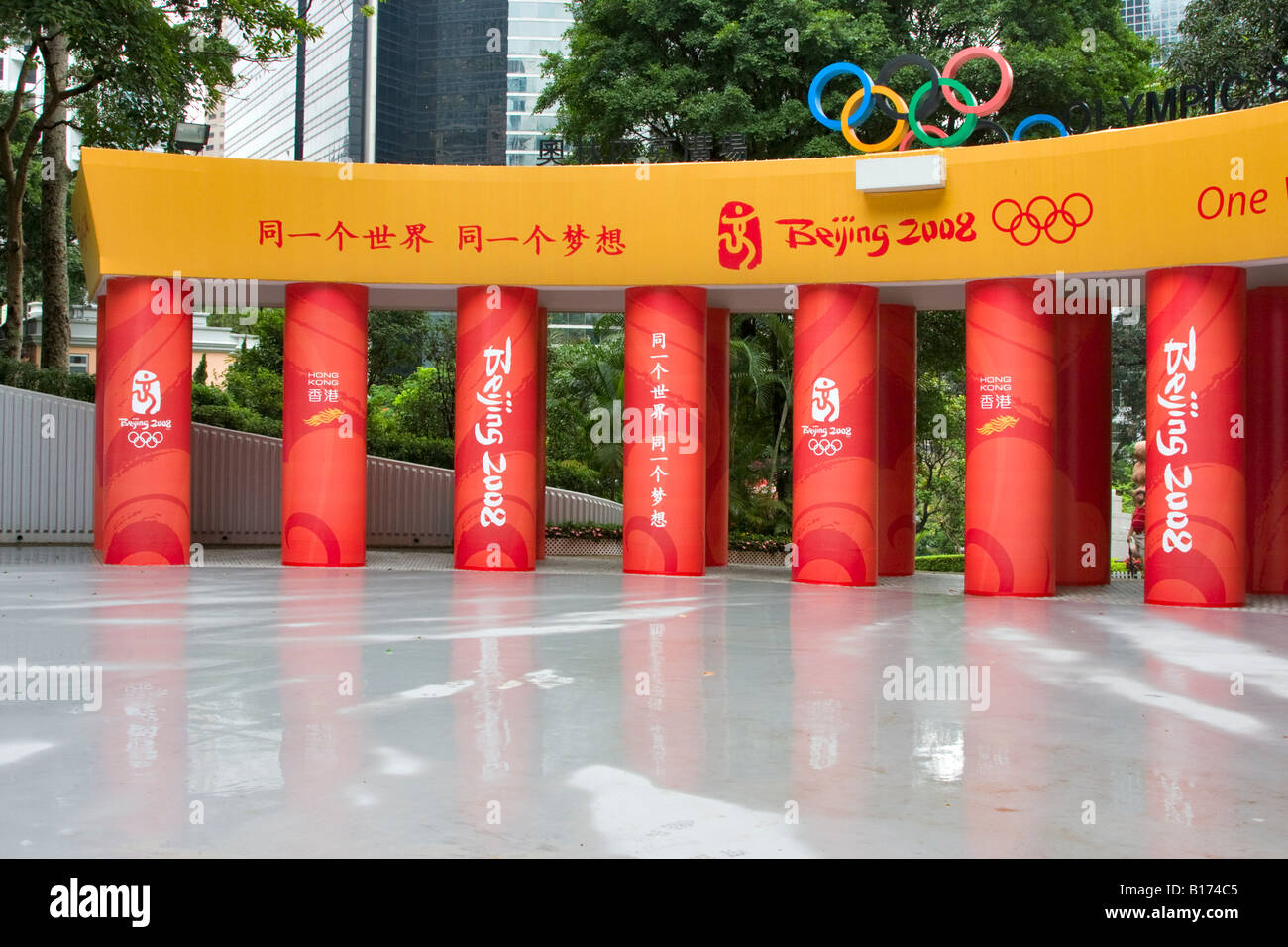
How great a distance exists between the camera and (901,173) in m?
13.9

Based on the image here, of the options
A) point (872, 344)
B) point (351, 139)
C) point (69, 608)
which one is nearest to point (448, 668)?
point (69, 608)

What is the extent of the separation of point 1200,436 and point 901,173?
4046mm

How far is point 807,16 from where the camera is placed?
2177 centimetres

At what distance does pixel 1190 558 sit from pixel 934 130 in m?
5.36

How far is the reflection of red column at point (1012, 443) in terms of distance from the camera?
13742 millimetres

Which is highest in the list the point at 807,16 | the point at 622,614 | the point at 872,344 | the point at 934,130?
the point at 807,16

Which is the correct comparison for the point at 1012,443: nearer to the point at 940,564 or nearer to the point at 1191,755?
the point at 1191,755

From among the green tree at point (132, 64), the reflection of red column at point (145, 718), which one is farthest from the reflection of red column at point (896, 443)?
the green tree at point (132, 64)

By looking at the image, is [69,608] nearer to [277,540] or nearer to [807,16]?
[277,540]

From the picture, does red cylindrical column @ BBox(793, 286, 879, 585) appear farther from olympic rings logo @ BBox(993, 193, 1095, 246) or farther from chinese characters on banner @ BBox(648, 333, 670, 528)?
olympic rings logo @ BBox(993, 193, 1095, 246)

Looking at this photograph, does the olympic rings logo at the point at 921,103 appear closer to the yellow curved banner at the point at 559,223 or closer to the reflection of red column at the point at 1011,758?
the yellow curved banner at the point at 559,223

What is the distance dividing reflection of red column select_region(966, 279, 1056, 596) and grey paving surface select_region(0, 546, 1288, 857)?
2.60 m

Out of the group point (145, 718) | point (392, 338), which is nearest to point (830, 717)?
point (145, 718)

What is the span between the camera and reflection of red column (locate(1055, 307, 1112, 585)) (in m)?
15.4
